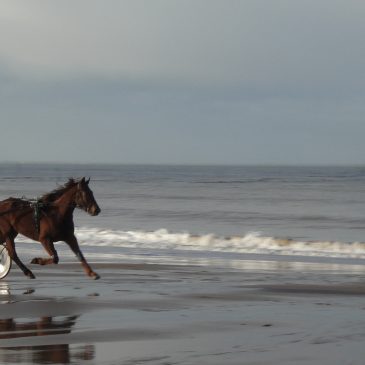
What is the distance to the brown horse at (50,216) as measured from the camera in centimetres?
1554

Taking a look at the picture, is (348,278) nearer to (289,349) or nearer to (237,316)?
(237,316)

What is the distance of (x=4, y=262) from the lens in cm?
1622

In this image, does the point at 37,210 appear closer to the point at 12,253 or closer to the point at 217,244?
the point at 12,253

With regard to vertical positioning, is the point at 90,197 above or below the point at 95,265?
above

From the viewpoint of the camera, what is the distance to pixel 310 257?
23.5 meters

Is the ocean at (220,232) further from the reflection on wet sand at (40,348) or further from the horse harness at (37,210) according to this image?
the reflection on wet sand at (40,348)

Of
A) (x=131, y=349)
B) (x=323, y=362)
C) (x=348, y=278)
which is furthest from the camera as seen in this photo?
(x=348, y=278)

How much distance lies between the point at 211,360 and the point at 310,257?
14.8 meters

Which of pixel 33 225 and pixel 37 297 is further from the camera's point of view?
pixel 33 225

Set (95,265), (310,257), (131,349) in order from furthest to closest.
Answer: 1. (310,257)
2. (95,265)
3. (131,349)

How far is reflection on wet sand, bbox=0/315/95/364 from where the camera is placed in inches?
352

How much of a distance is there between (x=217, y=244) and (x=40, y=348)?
19589 mm

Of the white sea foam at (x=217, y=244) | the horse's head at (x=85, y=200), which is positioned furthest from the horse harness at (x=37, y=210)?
the white sea foam at (x=217, y=244)

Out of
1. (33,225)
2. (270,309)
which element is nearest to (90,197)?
(33,225)
